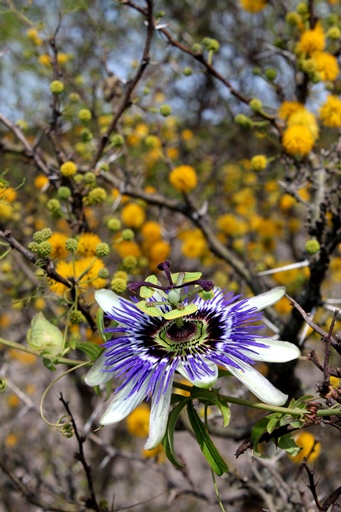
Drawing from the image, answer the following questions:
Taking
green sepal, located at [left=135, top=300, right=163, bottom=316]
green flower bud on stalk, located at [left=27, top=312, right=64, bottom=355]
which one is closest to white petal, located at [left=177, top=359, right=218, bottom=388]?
green sepal, located at [left=135, top=300, right=163, bottom=316]

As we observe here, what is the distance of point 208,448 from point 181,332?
10.2 inches

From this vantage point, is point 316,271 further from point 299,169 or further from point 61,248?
point 61,248

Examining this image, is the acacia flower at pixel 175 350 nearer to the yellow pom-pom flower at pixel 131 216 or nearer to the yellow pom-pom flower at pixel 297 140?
the yellow pom-pom flower at pixel 297 140

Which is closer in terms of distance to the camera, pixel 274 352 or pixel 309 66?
pixel 274 352

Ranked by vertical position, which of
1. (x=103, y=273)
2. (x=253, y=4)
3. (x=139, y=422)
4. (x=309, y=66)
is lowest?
(x=139, y=422)

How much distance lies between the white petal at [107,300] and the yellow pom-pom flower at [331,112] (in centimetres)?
130

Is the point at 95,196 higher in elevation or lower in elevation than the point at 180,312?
higher

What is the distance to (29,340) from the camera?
1.06m

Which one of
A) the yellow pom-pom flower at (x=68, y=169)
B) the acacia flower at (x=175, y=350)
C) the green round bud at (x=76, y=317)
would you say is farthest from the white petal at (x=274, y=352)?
the yellow pom-pom flower at (x=68, y=169)

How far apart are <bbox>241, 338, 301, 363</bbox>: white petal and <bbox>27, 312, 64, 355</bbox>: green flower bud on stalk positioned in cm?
34

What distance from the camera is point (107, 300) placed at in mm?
1132

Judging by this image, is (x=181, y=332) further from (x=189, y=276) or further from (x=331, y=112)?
(x=331, y=112)

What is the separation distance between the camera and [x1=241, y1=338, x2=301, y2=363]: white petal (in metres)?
1.00

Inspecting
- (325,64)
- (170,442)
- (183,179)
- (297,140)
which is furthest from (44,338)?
(325,64)
